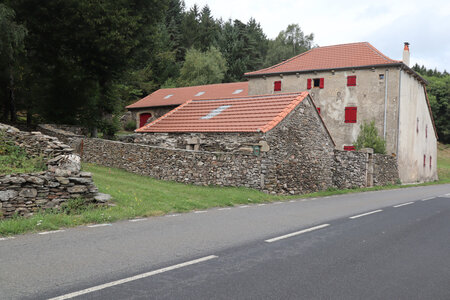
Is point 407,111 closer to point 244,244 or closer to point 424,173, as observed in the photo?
point 424,173

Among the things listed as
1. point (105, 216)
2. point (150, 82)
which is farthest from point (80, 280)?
point (150, 82)

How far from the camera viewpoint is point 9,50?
17969 mm

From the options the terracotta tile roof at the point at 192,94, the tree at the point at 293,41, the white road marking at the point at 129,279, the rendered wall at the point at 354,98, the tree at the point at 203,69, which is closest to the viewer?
the white road marking at the point at 129,279

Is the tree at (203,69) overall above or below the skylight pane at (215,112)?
above

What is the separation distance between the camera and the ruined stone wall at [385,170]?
89.2ft

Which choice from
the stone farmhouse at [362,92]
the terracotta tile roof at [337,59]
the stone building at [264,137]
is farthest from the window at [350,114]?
the stone building at [264,137]

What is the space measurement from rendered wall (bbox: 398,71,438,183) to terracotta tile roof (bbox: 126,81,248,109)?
15.9 meters

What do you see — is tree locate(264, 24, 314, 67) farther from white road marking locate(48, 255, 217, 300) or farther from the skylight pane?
white road marking locate(48, 255, 217, 300)

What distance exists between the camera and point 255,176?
52.9ft

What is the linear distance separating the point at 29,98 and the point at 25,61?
2593 millimetres

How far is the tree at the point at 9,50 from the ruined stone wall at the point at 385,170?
22.8 meters

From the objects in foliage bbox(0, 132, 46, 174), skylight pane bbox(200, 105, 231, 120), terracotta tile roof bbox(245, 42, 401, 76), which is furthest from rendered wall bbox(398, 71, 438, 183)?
foliage bbox(0, 132, 46, 174)

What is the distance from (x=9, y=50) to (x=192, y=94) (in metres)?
27.7

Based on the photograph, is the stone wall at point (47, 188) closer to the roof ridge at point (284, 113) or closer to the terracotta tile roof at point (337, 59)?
the roof ridge at point (284, 113)
